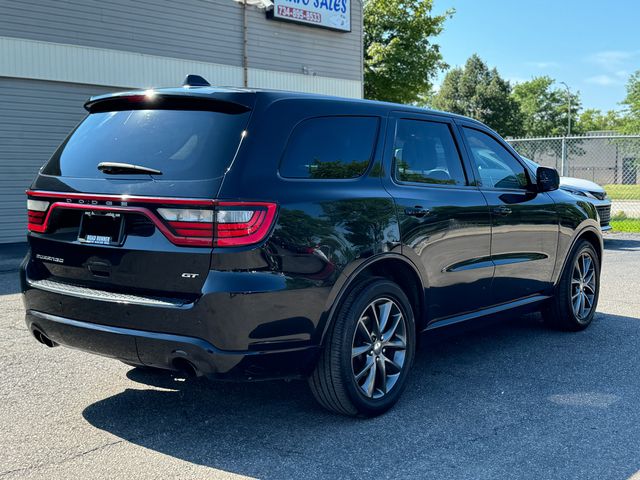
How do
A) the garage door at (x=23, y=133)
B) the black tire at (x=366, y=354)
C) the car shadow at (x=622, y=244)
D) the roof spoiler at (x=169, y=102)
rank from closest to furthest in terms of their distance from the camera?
the roof spoiler at (x=169, y=102) → the black tire at (x=366, y=354) → the car shadow at (x=622, y=244) → the garage door at (x=23, y=133)

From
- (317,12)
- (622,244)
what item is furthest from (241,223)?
(317,12)

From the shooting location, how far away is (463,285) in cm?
471

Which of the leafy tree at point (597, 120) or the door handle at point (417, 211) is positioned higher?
the leafy tree at point (597, 120)

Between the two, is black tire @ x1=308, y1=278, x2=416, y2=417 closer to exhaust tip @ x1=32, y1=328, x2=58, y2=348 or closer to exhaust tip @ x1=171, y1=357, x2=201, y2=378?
exhaust tip @ x1=171, y1=357, x2=201, y2=378

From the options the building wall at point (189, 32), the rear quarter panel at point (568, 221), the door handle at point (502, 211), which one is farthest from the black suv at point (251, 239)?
the building wall at point (189, 32)

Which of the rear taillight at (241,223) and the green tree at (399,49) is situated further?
the green tree at (399,49)

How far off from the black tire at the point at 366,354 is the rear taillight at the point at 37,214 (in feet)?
5.59

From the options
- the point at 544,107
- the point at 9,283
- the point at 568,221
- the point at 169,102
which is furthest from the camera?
the point at 544,107

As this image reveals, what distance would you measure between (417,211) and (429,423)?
1.26m

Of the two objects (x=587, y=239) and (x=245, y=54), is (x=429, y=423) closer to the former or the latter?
(x=587, y=239)

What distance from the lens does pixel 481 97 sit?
225 feet

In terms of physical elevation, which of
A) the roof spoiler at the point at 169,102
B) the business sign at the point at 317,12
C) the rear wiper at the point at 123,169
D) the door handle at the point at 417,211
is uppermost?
the business sign at the point at 317,12

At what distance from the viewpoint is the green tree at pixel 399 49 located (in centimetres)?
3288

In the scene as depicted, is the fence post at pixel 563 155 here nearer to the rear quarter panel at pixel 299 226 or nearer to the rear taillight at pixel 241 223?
the rear quarter panel at pixel 299 226
